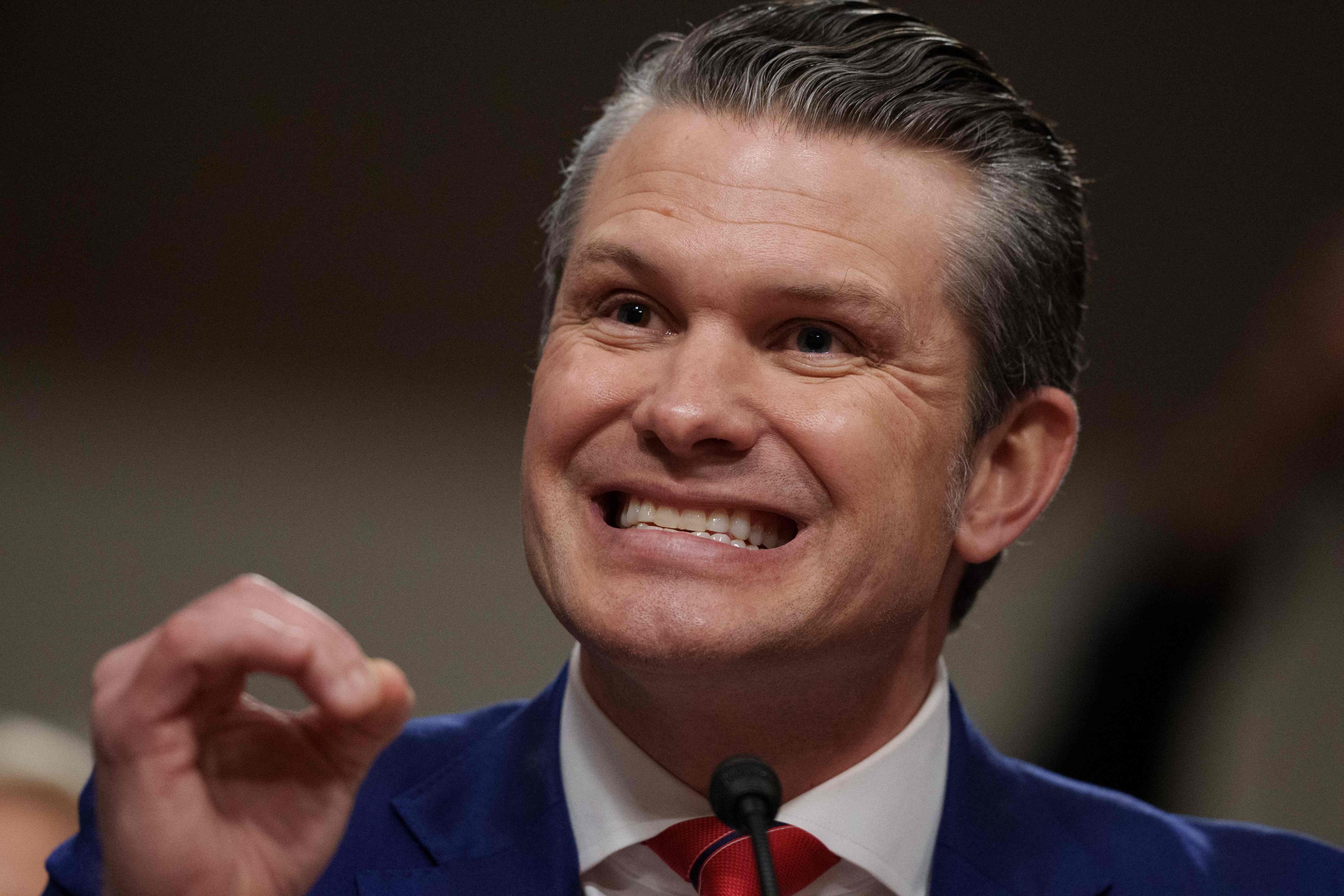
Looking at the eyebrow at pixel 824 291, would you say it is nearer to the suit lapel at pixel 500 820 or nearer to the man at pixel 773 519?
the man at pixel 773 519

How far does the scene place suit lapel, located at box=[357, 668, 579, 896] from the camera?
1.74 metres

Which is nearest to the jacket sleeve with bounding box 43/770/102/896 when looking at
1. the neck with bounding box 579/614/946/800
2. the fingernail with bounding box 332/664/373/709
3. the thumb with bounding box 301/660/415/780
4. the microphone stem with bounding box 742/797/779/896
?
the thumb with bounding box 301/660/415/780

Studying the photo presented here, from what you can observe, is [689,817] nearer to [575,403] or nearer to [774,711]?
[774,711]

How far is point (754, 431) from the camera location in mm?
1618

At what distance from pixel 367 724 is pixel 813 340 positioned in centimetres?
74

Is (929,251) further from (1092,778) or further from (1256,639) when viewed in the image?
(1256,639)

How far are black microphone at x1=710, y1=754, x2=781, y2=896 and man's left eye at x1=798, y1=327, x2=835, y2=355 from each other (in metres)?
0.53

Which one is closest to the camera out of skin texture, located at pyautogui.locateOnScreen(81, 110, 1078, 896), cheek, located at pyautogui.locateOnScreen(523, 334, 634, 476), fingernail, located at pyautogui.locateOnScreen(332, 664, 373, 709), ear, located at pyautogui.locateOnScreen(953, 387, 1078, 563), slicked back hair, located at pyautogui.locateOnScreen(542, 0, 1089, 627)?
fingernail, located at pyautogui.locateOnScreen(332, 664, 373, 709)

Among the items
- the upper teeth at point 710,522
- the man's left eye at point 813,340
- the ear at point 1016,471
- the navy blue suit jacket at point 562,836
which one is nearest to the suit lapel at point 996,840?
Result: the navy blue suit jacket at point 562,836

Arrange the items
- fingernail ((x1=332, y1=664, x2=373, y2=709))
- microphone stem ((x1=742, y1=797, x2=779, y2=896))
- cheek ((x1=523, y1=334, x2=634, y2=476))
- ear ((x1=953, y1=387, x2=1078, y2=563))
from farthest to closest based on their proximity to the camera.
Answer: ear ((x1=953, y1=387, x2=1078, y2=563)) < cheek ((x1=523, y1=334, x2=634, y2=476)) < microphone stem ((x1=742, y1=797, x2=779, y2=896)) < fingernail ((x1=332, y1=664, x2=373, y2=709))

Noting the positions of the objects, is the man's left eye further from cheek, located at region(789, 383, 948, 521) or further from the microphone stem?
the microphone stem

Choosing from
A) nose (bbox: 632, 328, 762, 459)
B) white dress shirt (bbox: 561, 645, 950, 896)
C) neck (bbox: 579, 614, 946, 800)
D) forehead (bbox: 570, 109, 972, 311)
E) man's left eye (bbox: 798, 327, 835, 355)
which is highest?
forehead (bbox: 570, 109, 972, 311)

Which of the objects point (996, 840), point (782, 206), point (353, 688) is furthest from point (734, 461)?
point (996, 840)

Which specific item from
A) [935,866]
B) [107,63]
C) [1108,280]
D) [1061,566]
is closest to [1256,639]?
[1061,566]
